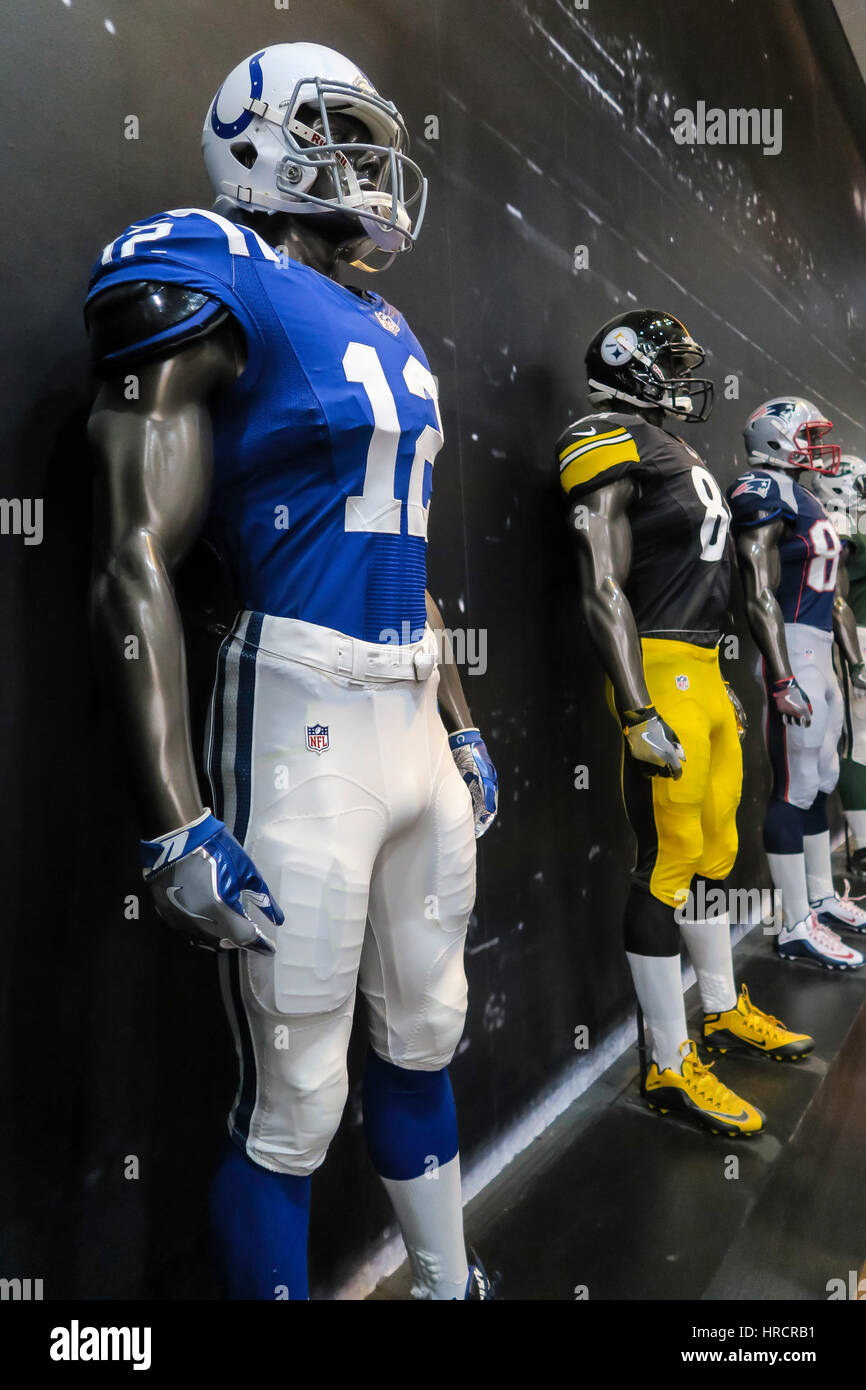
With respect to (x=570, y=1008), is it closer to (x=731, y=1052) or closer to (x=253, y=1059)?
(x=731, y=1052)

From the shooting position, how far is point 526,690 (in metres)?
1.92

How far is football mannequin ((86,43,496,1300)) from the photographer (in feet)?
2.80

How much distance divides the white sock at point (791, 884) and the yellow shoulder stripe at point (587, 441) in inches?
62.0

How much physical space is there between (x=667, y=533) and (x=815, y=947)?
64.3 inches

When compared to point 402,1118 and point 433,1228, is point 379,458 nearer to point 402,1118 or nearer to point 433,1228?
point 402,1118

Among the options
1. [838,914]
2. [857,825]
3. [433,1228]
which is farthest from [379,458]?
[857,825]

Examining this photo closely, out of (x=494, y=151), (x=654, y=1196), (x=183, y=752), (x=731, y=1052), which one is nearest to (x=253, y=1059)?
(x=183, y=752)

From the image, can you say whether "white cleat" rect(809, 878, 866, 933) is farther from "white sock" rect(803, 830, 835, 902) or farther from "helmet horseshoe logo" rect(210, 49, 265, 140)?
"helmet horseshoe logo" rect(210, 49, 265, 140)

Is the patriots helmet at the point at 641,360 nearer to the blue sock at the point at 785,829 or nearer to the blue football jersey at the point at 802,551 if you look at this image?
the blue football jersey at the point at 802,551

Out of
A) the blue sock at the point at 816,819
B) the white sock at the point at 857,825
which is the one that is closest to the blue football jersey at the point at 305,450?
the blue sock at the point at 816,819

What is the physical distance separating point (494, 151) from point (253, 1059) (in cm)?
181

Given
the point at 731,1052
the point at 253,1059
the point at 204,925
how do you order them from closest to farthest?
the point at 204,925 < the point at 253,1059 < the point at 731,1052

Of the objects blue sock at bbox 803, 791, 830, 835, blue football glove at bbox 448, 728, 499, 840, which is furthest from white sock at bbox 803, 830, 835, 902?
blue football glove at bbox 448, 728, 499, 840

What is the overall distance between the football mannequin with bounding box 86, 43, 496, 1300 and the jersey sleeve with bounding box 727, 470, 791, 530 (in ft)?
5.53
